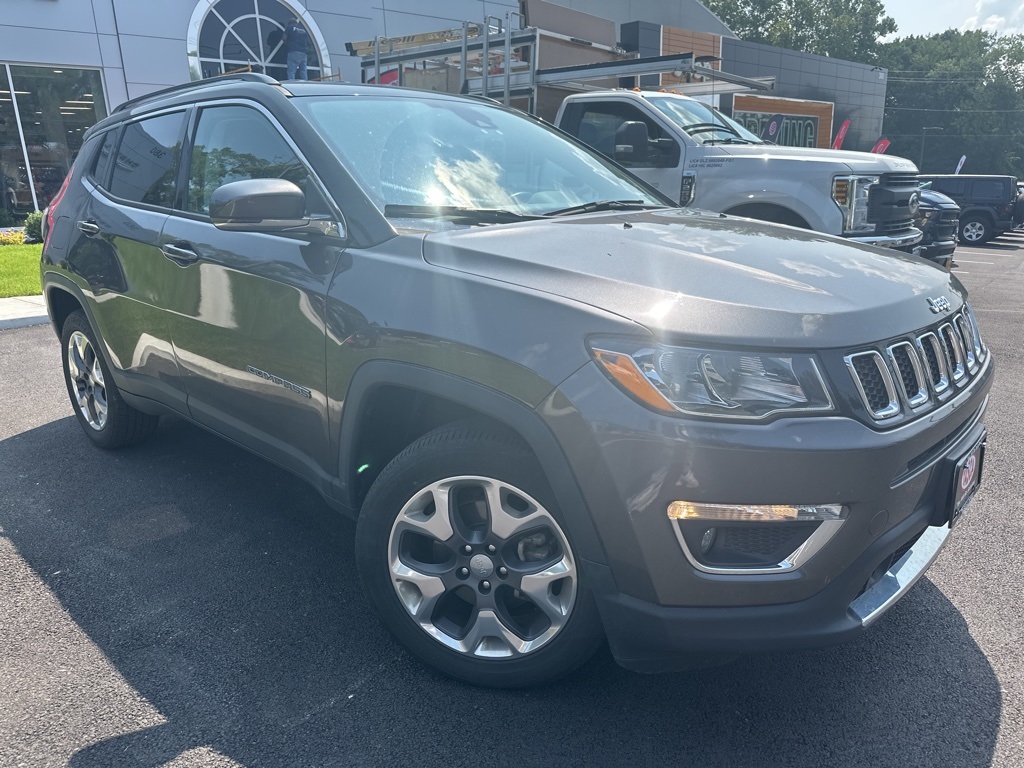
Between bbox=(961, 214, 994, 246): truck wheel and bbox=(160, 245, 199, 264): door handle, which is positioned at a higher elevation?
bbox=(160, 245, 199, 264): door handle

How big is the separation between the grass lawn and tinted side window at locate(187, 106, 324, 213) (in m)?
5.80

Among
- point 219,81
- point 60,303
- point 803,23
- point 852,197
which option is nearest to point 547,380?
point 219,81

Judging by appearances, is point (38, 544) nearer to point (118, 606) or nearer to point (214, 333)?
point (118, 606)

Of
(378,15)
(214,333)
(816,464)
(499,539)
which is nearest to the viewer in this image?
(816,464)

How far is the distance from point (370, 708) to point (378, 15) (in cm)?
1922

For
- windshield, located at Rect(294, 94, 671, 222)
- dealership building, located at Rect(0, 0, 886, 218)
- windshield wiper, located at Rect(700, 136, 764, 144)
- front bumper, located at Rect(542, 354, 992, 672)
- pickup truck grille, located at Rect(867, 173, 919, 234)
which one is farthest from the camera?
dealership building, located at Rect(0, 0, 886, 218)

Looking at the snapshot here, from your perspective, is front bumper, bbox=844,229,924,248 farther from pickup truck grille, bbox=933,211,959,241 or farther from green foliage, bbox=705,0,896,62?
green foliage, bbox=705,0,896,62

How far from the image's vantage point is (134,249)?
360cm

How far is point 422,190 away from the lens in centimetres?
283

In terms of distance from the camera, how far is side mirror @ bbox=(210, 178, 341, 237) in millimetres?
2559

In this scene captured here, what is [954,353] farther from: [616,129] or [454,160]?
[616,129]

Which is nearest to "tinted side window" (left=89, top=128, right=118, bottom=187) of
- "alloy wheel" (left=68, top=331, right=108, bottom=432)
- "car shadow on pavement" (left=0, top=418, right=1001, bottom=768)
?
"alloy wheel" (left=68, top=331, right=108, bottom=432)

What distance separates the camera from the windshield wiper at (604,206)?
306 centimetres

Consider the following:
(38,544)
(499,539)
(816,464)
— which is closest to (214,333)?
(38,544)
